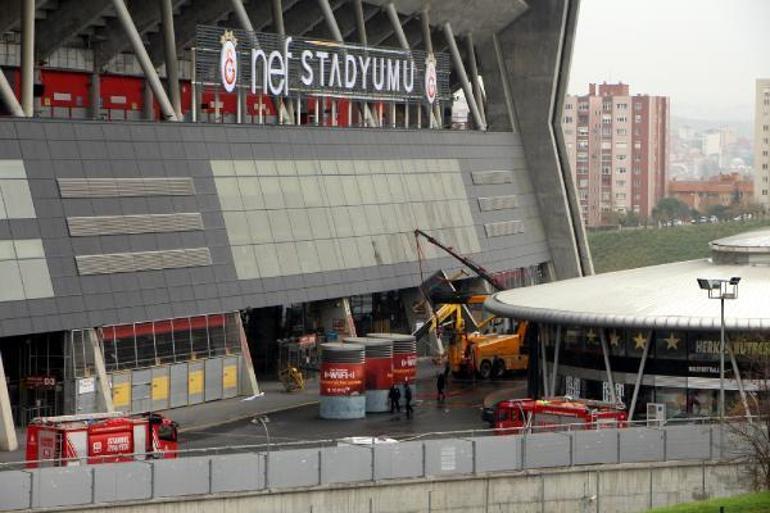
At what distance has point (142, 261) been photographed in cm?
7338

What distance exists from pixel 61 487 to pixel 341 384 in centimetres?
2602

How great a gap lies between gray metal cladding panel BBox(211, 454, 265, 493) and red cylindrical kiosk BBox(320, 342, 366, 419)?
22.2 m

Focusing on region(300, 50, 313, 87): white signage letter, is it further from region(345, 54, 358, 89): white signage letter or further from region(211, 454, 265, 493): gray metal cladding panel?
region(211, 454, 265, 493): gray metal cladding panel

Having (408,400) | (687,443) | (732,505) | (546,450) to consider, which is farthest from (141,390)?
(732,505)

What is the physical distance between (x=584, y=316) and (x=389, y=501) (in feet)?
56.3

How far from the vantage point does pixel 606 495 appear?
55.2 metres

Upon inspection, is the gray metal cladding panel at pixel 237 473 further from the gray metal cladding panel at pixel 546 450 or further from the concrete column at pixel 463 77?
the concrete column at pixel 463 77

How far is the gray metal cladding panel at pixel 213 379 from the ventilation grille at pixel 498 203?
30.9m

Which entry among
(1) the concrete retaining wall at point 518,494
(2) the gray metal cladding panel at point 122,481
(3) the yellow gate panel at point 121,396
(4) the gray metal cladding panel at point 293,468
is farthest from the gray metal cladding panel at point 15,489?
(3) the yellow gate panel at point 121,396

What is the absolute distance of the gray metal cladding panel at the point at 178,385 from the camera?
7344 cm

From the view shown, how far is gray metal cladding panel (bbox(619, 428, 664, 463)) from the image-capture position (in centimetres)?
5575

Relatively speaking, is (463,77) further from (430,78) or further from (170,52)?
(170,52)

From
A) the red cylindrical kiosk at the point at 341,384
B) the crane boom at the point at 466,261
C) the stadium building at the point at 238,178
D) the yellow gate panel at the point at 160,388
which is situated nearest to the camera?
the stadium building at the point at 238,178

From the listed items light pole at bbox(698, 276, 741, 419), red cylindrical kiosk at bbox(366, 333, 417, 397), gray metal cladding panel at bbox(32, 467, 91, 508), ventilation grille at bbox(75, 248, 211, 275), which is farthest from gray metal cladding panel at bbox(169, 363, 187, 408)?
gray metal cladding panel at bbox(32, 467, 91, 508)
